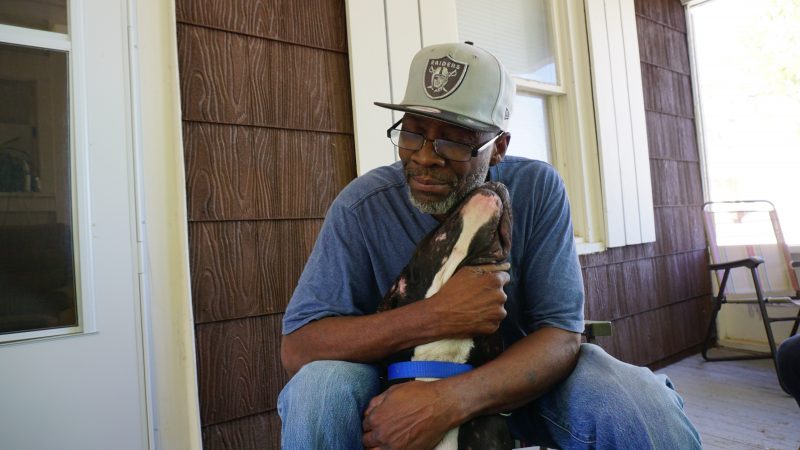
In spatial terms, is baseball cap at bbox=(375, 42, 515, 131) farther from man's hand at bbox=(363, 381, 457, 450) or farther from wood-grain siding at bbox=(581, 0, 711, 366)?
wood-grain siding at bbox=(581, 0, 711, 366)

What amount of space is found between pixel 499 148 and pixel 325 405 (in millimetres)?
758

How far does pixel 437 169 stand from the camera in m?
1.11

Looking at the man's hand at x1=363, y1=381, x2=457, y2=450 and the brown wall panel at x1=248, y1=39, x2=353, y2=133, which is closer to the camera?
the man's hand at x1=363, y1=381, x2=457, y2=450

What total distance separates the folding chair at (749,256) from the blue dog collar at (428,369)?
3.26 meters

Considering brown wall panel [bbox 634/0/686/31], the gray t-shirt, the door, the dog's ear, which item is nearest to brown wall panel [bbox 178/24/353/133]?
the door

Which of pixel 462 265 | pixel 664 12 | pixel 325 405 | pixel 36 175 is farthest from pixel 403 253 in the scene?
pixel 664 12

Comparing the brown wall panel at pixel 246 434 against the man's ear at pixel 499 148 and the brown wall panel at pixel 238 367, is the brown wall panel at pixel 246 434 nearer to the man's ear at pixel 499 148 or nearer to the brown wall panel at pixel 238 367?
the brown wall panel at pixel 238 367

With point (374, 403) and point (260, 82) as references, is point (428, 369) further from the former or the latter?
point (260, 82)

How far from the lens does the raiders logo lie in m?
1.12

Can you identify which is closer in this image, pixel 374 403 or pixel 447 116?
pixel 374 403

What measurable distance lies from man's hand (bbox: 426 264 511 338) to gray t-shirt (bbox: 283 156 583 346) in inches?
10.2

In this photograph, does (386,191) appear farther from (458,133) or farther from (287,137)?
(287,137)

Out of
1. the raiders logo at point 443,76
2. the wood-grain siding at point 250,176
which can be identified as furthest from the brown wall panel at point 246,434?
the raiders logo at point 443,76

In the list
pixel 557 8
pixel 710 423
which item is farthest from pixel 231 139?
pixel 710 423
